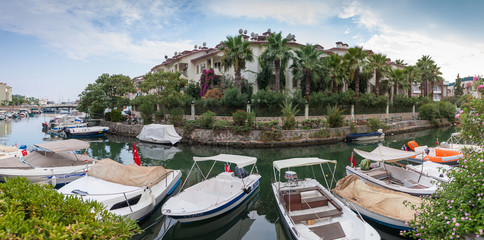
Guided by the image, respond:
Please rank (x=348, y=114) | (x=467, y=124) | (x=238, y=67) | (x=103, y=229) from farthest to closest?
1. (x=348, y=114)
2. (x=238, y=67)
3. (x=467, y=124)
4. (x=103, y=229)

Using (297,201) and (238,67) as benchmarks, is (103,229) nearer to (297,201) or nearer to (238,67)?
(297,201)

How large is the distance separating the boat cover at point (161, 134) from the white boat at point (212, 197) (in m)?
16.6

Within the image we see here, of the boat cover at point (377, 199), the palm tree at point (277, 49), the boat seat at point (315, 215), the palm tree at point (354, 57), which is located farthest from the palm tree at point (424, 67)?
the boat seat at point (315, 215)

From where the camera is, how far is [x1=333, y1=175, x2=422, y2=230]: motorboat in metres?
8.28

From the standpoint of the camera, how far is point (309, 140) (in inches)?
1112

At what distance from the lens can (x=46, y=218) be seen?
3326 mm

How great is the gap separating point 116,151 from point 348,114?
31.7 metres

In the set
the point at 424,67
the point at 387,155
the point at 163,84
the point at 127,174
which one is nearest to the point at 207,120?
the point at 163,84

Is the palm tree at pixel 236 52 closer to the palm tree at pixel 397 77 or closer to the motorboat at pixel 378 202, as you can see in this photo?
the motorboat at pixel 378 202

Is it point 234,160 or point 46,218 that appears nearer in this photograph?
point 46,218

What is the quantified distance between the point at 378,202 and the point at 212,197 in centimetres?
616

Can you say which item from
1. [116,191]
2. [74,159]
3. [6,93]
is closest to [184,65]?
[74,159]

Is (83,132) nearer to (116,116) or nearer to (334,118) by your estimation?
(116,116)

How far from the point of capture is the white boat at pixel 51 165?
42.0ft
